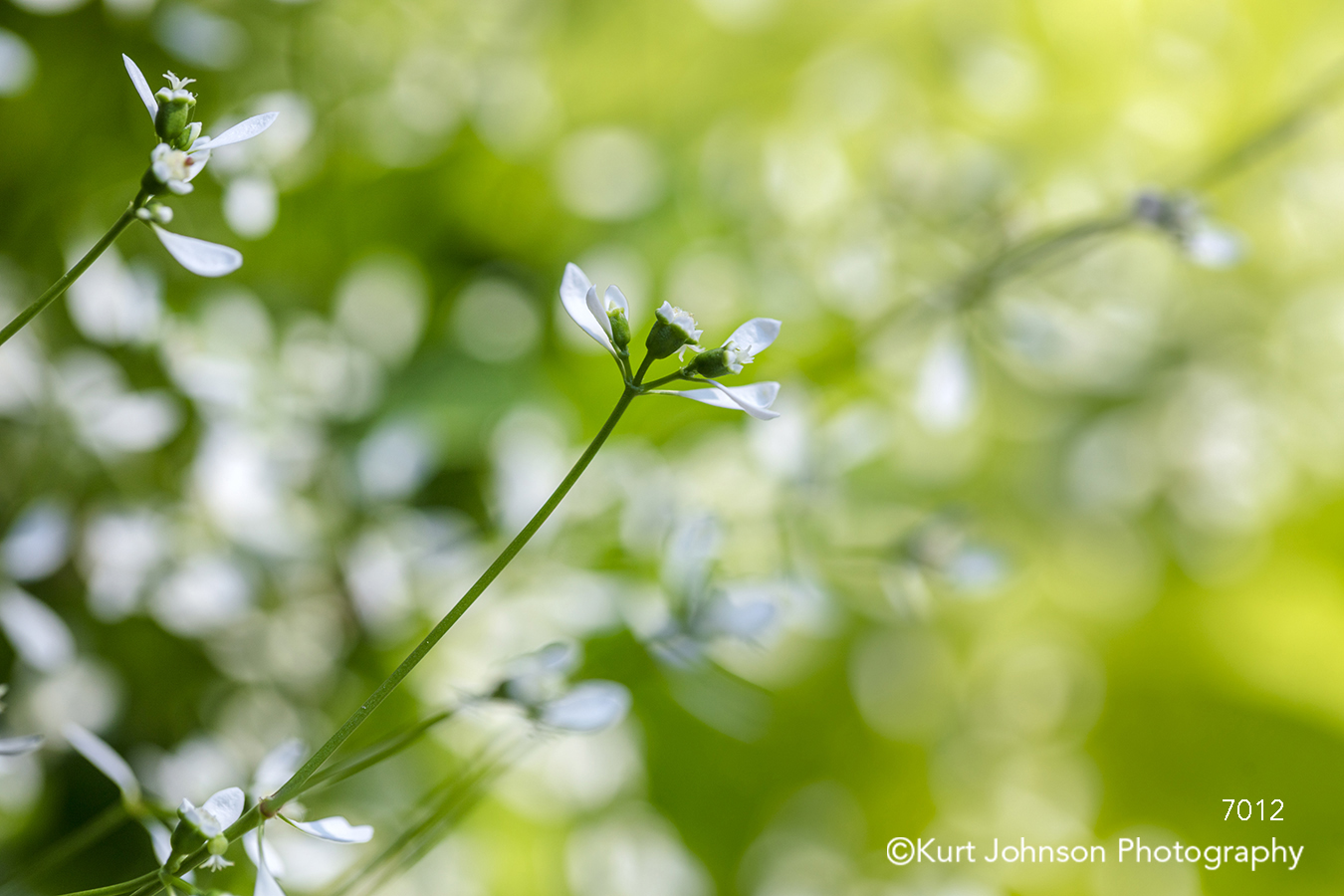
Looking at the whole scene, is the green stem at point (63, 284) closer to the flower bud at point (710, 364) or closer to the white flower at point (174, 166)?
the white flower at point (174, 166)

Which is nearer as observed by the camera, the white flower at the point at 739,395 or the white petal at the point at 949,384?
the white flower at the point at 739,395

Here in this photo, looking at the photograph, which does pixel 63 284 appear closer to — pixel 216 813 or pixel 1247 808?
pixel 216 813

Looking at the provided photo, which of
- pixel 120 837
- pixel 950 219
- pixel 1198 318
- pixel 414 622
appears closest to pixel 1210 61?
pixel 1198 318

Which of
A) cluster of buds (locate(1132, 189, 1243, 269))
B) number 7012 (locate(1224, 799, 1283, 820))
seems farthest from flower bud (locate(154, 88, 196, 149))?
number 7012 (locate(1224, 799, 1283, 820))

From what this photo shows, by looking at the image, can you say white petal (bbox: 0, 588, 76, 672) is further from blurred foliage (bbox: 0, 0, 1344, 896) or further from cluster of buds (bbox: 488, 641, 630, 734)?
cluster of buds (bbox: 488, 641, 630, 734)

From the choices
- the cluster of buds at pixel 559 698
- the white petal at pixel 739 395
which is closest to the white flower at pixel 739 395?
the white petal at pixel 739 395

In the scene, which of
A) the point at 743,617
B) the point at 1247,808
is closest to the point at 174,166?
the point at 743,617
